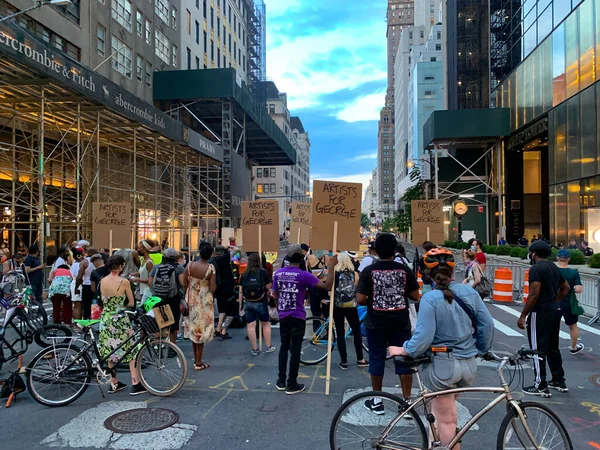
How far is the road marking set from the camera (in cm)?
438

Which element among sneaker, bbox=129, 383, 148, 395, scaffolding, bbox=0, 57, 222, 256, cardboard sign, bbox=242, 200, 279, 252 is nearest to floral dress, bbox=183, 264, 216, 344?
sneaker, bbox=129, 383, 148, 395

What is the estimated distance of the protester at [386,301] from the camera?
4766 millimetres

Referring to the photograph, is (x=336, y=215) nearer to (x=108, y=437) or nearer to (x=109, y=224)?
(x=108, y=437)

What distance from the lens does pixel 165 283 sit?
710cm

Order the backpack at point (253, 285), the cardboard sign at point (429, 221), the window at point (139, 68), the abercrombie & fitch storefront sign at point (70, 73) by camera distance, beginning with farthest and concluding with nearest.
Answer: the window at point (139, 68), the abercrombie & fitch storefront sign at point (70, 73), the cardboard sign at point (429, 221), the backpack at point (253, 285)

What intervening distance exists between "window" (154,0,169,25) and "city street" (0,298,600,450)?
103 feet

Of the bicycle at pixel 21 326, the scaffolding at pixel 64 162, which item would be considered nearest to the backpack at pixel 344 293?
the bicycle at pixel 21 326

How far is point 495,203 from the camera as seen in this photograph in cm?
3594

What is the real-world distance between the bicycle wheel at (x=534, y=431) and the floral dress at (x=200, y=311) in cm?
459

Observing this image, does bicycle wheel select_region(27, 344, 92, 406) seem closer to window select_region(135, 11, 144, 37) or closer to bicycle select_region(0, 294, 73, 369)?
bicycle select_region(0, 294, 73, 369)

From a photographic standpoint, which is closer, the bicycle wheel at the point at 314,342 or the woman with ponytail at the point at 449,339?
the woman with ponytail at the point at 449,339

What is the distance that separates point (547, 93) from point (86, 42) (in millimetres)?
26303

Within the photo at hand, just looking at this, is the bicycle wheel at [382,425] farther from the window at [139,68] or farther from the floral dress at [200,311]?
the window at [139,68]

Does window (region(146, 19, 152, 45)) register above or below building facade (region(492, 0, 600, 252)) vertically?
above
